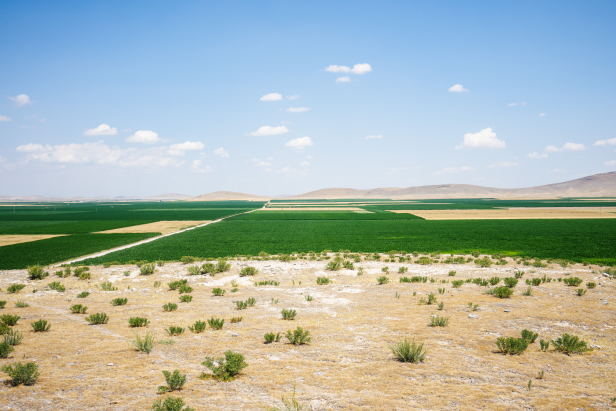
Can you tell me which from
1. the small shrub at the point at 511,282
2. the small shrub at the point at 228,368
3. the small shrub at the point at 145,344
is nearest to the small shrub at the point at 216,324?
the small shrub at the point at 145,344

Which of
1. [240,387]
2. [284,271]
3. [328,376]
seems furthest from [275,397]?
[284,271]

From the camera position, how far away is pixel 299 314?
1299cm

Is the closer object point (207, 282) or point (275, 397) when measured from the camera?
point (275, 397)

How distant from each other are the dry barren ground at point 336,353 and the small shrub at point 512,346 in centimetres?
20

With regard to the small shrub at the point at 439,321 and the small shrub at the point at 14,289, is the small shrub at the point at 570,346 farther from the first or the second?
the small shrub at the point at 14,289

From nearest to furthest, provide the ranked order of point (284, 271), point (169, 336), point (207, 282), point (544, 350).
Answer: point (544, 350), point (169, 336), point (207, 282), point (284, 271)

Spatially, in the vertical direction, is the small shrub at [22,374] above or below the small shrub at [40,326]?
above

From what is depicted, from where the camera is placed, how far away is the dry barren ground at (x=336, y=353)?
6973 millimetres

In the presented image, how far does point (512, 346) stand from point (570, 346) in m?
1.58

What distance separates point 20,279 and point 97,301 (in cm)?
890

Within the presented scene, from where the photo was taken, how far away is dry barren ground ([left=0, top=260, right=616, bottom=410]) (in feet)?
22.9

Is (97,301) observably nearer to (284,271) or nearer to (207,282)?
(207,282)

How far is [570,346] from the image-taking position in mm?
9078

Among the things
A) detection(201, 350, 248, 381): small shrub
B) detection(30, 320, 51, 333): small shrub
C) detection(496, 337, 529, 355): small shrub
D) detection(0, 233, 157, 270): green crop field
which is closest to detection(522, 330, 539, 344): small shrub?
detection(496, 337, 529, 355): small shrub
